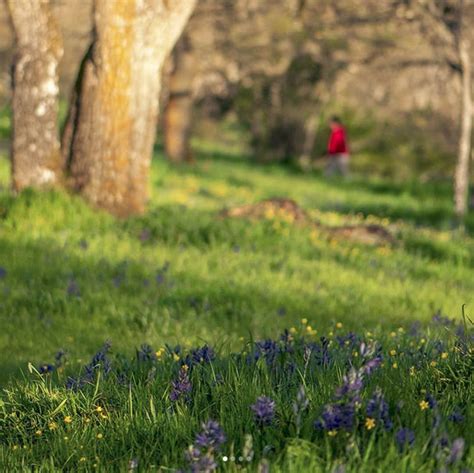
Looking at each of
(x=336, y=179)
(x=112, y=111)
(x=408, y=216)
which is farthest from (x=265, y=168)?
(x=112, y=111)

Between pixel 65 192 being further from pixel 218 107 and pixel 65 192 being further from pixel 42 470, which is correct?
pixel 218 107

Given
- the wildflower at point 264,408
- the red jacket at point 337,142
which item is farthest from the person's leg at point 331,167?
the wildflower at point 264,408

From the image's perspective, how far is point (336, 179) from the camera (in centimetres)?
2806

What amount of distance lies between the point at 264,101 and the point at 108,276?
25.3 m

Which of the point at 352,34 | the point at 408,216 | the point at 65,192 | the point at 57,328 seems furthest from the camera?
the point at 352,34

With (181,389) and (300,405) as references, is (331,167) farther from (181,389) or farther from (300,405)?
(300,405)

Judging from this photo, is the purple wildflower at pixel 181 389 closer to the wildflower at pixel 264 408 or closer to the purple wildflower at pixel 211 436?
the wildflower at pixel 264 408

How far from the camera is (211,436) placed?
3.09 metres

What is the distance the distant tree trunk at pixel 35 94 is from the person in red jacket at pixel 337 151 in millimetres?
16929

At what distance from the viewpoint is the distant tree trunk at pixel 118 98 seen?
11219mm

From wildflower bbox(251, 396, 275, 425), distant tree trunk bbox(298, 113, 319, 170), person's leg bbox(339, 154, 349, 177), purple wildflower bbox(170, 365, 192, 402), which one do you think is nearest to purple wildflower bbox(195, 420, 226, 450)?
wildflower bbox(251, 396, 275, 425)

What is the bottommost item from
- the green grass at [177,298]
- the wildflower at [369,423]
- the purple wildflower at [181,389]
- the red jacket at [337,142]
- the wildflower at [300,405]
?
the green grass at [177,298]

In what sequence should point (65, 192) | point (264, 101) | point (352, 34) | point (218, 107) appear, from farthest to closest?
point (218, 107)
point (264, 101)
point (352, 34)
point (65, 192)

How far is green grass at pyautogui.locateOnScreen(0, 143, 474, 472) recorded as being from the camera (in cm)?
362
